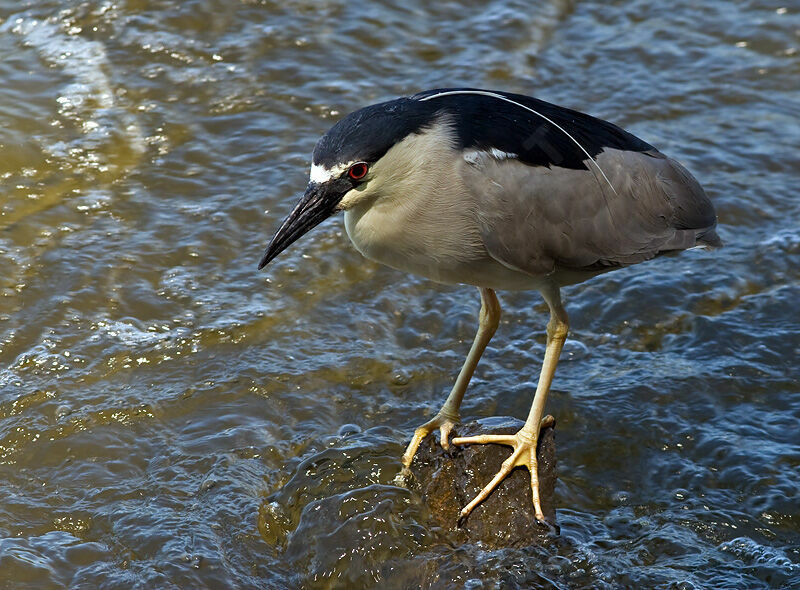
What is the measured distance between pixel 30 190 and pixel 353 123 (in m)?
2.68

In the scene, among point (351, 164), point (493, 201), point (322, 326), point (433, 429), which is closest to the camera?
point (351, 164)

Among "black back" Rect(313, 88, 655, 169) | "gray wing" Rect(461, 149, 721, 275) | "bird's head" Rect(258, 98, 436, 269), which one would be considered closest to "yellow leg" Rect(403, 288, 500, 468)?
"gray wing" Rect(461, 149, 721, 275)

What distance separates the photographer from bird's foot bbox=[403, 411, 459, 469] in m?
3.85

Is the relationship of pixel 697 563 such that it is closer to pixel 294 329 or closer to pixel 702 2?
pixel 294 329

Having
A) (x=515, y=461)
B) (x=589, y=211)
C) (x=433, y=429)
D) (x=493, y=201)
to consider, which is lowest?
(x=433, y=429)

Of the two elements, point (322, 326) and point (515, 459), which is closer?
point (515, 459)

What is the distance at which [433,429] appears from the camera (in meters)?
3.98

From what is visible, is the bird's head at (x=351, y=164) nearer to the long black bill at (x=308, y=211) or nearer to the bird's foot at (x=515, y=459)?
the long black bill at (x=308, y=211)

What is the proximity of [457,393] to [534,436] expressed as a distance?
44cm

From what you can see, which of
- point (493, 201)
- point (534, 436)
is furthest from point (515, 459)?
point (493, 201)

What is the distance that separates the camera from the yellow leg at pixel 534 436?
364 cm

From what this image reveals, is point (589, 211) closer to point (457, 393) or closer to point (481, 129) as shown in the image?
point (481, 129)

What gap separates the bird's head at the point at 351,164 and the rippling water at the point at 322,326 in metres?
1.02

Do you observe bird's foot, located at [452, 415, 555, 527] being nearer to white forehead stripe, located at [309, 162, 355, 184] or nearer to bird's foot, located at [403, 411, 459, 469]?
bird's foot, located at [403, 411, 459, 469]
